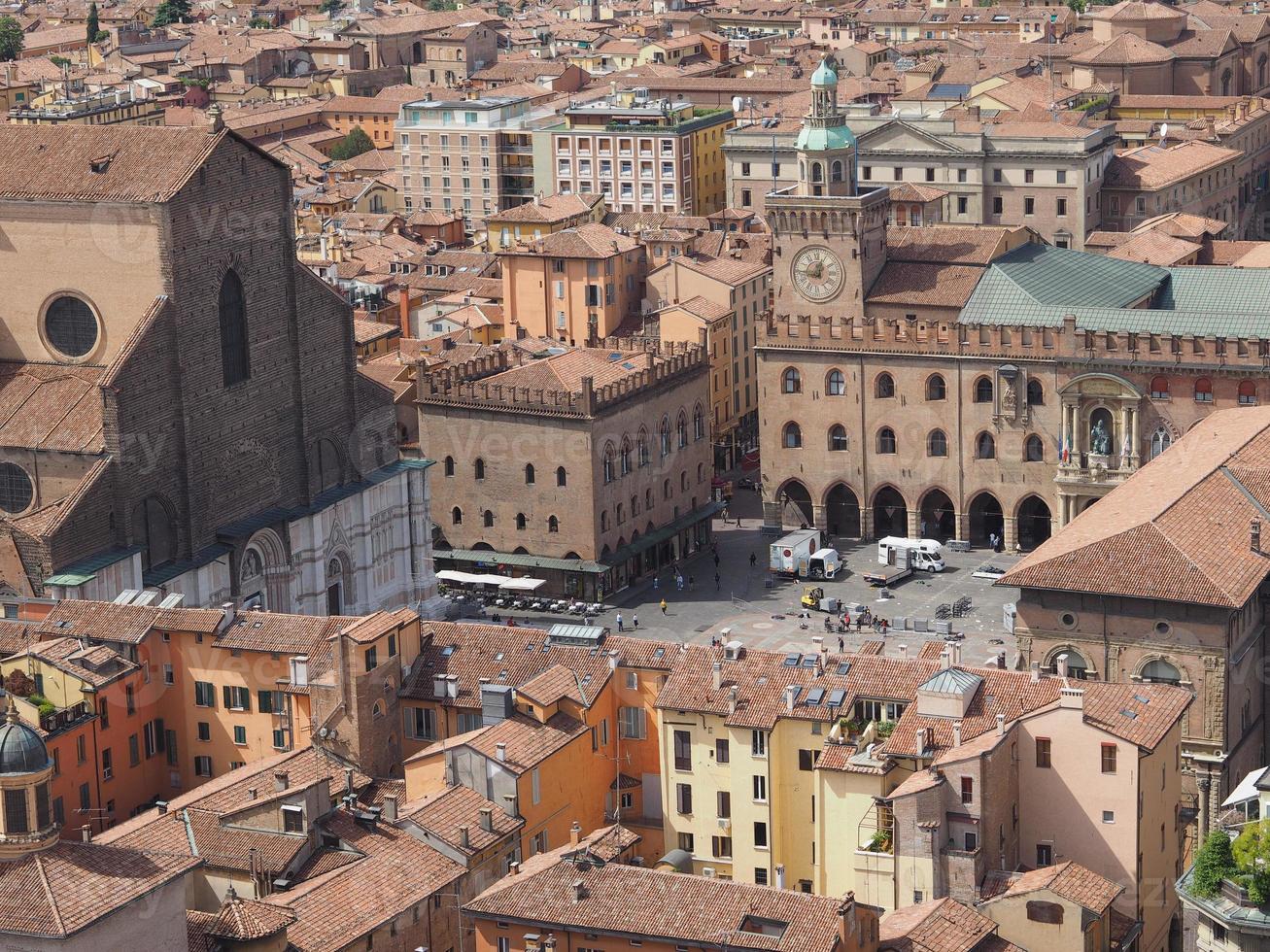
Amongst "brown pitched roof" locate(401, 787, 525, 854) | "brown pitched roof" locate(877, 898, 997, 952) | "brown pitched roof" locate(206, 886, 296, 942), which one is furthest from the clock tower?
"brown pitched roof" locate(206, 886, 296, 942)

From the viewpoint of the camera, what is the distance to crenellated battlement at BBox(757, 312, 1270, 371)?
112 metres

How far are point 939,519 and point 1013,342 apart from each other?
854 centimetres

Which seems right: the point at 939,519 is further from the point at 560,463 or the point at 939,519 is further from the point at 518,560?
the point at 518,560

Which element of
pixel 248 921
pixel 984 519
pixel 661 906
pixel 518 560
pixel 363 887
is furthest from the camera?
pixel 984 519

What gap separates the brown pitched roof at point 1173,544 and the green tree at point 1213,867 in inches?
744

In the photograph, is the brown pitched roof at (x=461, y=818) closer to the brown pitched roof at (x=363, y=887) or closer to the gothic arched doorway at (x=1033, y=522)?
the brown pitched roof at (x=363, y=887)

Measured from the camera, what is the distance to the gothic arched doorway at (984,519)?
118312 mm

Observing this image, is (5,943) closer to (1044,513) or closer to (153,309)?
(153,309)

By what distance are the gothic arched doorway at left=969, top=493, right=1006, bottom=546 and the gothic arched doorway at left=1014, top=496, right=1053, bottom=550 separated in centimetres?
102

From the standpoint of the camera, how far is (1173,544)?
8331cm

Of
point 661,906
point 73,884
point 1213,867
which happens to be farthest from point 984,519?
point 73,884

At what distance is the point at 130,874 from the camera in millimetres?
59656

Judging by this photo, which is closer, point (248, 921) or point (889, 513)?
point (248, 921)

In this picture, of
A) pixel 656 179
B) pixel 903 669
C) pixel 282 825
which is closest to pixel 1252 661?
pixel 903 669
